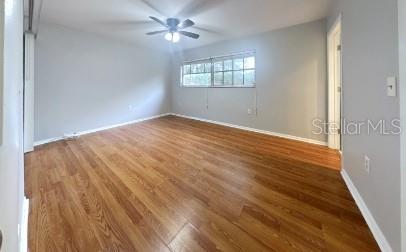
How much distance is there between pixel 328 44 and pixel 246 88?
1.75 m

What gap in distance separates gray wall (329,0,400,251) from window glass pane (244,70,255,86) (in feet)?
7.47

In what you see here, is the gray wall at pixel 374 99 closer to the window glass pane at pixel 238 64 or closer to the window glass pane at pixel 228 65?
the window glass pane at pixel 238 64

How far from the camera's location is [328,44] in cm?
304

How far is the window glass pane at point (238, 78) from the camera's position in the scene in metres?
4.52

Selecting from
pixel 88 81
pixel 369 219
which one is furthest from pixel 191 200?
pixel 88 81

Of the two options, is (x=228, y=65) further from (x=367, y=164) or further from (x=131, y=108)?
(x=367, y=164)

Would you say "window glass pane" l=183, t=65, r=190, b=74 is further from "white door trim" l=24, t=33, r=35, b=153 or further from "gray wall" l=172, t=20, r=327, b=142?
"white door trim" l=24, t=33, r=35, b=153

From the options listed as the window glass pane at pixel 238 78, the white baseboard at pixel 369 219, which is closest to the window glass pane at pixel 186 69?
the window glass pane at pixel 238 78

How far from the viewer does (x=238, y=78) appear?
4605mm

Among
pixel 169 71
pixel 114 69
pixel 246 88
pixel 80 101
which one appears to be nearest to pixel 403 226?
pixel 246 88

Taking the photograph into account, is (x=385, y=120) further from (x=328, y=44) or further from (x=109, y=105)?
(x=109, y=105)

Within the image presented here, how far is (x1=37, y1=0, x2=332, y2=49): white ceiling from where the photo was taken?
2758 millimetres

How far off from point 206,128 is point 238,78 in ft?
4.71

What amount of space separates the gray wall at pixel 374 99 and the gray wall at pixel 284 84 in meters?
1.35
